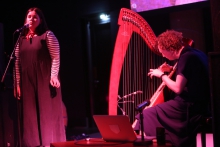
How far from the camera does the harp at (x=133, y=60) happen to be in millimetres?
3053

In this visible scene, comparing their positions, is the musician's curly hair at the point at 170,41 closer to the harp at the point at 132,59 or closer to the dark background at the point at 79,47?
the harp at the point at 132,59

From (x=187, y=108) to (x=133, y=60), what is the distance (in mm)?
1032

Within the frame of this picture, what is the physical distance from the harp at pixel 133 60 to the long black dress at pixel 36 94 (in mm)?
840

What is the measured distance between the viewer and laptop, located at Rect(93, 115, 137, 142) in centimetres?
221

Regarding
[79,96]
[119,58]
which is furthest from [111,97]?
[79,96]

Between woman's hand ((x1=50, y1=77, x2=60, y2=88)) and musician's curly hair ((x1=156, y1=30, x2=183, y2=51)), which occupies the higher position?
musician's curly hair ((x1=156, y1=30, x2=183, y2=51))

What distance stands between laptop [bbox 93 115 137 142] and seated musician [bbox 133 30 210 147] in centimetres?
41

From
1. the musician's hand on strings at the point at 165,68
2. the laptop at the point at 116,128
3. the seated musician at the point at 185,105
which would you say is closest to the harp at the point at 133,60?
the musician's hand on strings at the point at 165,68

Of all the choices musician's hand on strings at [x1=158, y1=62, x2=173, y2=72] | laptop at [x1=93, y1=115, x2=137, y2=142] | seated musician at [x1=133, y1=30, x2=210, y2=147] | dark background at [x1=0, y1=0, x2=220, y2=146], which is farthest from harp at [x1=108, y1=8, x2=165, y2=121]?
dark background at [x1=0, y1=0, x2=220, y2=146]

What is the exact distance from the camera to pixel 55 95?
12.6 ft

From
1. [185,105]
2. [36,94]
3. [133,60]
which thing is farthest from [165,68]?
[36,94]

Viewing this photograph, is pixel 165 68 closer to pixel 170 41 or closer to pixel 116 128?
pixel 170 41

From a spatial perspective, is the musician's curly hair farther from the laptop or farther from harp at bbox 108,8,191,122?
the laptop

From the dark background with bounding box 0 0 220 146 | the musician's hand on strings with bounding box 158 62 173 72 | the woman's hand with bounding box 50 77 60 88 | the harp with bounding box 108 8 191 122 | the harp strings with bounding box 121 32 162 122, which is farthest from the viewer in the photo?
the dark background with bounding box 0 0 220 146
